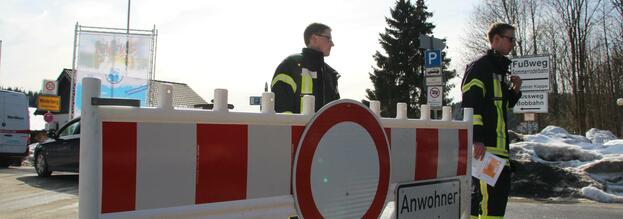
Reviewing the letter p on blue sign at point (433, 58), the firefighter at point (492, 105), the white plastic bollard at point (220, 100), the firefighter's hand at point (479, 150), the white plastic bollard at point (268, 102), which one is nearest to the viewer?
the white plastic bollard at point (220, 100)

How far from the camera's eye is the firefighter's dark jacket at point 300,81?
4.06 meters

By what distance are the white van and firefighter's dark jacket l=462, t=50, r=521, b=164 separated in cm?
1723

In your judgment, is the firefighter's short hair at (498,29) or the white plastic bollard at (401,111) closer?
the white plastic bollard at (401,111)

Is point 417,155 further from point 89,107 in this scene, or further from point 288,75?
point 89,107

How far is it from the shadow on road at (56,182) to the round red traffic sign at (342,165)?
9226 mm

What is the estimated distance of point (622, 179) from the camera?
995 centimetres

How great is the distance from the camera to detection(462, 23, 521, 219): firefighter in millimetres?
4012

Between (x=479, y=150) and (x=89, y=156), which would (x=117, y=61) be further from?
(x=89, y=156)

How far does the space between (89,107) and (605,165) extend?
10501 mm

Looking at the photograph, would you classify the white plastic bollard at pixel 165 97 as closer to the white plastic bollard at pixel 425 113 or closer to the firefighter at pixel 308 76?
the white plastic bollard at pixel 425 113

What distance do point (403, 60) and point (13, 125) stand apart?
32352 mm

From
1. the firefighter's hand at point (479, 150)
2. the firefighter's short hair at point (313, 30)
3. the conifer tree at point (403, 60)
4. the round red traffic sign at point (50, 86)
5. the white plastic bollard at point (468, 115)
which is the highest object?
the conifer tree at point (403, 60)

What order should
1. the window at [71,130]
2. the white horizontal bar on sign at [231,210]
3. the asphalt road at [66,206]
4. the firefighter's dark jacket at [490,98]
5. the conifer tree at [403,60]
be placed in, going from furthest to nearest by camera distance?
the conifer tree at [403,60]
the window at [71,130]
the asphalt road at [66,206]
the firefighter's dark jacket at [490,98]
the white horizontal bar on sign at [231,210]

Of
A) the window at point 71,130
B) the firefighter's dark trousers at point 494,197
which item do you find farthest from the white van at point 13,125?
the firefighter's dark trousers at point 494,197
